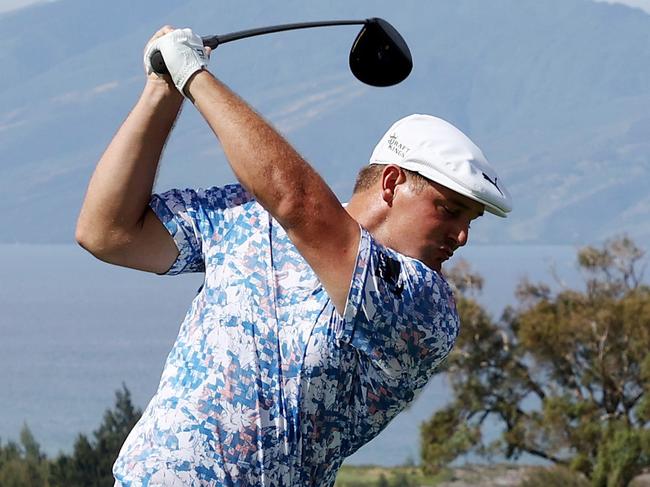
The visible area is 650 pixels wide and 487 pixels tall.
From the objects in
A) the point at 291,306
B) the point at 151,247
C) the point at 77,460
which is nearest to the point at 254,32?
the point at 151,247

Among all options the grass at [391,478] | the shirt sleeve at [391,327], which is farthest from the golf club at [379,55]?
the grass at [391,478]

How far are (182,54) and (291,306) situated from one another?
0.54 meters

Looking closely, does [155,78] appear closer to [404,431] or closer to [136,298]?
[404,431]

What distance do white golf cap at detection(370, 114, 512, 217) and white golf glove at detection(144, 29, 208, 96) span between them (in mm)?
440

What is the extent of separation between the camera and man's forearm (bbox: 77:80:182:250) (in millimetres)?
3244

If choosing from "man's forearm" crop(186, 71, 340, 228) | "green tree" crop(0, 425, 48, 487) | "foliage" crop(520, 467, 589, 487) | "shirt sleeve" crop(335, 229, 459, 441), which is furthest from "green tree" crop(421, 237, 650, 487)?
"man's forearm" crop(186, 71, 340, 228)

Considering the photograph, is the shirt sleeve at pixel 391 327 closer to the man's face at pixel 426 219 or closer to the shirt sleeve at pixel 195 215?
the man's face at pixel 426 219

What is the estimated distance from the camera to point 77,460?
2469 centimetres

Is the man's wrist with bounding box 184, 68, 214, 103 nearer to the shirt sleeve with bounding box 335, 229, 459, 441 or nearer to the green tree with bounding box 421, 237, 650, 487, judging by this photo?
the shirt sleeve with bounding box 335, 229, 459, 441

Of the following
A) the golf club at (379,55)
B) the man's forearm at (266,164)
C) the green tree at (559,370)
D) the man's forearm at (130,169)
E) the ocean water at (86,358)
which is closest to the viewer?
the man's forearm at (266,164)

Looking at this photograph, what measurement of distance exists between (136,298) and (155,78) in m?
191

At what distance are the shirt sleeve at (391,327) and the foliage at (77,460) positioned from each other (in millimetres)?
20411

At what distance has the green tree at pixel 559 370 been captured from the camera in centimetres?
3594

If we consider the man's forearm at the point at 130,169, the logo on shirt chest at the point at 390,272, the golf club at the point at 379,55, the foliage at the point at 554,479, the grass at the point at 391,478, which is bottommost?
the logo on shirt chest at the point at 390,272
